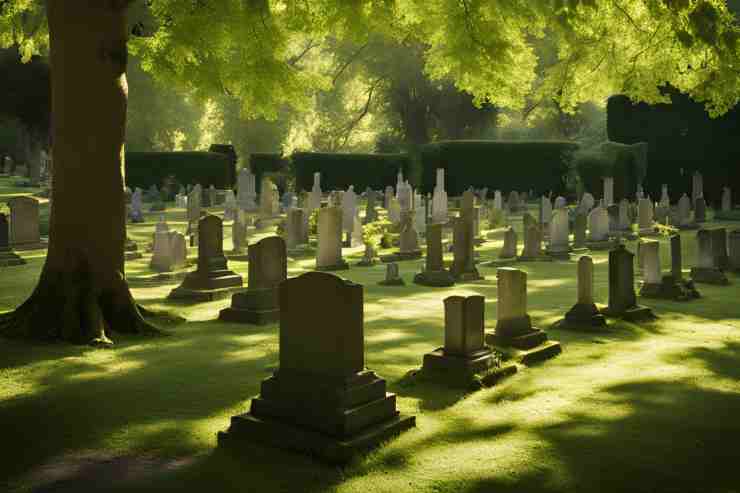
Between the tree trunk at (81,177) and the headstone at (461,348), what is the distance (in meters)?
3.84

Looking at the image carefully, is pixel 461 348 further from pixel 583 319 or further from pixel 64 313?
pixel 64 313

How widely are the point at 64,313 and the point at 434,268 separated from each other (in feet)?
23.9

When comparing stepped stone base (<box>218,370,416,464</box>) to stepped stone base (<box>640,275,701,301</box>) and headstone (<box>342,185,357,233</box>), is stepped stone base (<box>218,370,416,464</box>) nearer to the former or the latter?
stepped stone base (<box>640,275,701,301</box>)

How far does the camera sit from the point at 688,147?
31.1 metres

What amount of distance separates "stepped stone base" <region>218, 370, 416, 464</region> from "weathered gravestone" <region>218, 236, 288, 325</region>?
4.76m

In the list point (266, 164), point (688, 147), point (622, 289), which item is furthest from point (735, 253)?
point (266, 164)

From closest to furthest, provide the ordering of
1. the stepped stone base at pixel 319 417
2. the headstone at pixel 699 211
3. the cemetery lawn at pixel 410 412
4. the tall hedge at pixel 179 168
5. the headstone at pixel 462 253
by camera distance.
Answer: the cemetery lawn at pixel 410 412 < the stepped stone base at pixel 319 417 < the headstone at pixel 462 253 < the headstone at pixel 699 211 < the tall hedge at pixel 179 168

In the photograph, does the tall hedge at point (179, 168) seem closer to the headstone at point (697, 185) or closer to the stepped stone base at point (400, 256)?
the headstone at point (697, 185)

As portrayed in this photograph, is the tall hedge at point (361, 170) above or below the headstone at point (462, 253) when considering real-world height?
above

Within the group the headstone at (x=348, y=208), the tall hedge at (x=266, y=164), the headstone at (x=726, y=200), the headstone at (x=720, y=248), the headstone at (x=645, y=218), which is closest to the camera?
the headstone at (x=720, y=248)

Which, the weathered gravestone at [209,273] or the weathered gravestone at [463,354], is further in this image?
the weathered gravestone at [209,273]

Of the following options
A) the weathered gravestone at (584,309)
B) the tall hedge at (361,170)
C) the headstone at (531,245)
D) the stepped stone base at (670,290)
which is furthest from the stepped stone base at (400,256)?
the tall hedge at (361,170)

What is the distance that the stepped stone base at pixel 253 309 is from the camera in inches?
442

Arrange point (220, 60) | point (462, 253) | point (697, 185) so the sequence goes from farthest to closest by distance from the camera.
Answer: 1. point (697, 185)
2. point (462, 253)
3. point (220, 60)
